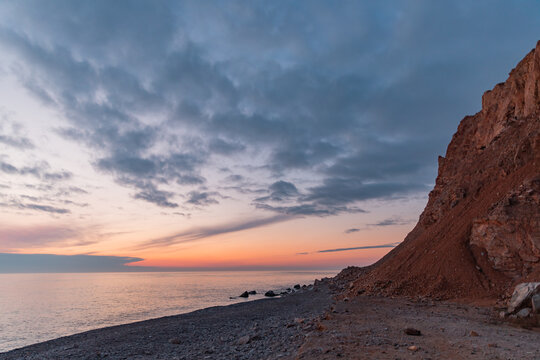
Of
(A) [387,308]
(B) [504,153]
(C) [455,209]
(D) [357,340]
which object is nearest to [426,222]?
(C) [455,209]

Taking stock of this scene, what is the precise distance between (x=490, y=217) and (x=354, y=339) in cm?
2224

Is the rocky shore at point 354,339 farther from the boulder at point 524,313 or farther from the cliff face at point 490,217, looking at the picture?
the cliff face at point 490,217

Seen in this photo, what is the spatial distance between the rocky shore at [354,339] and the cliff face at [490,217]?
4.72 m

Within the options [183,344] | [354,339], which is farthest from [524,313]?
[183,344]

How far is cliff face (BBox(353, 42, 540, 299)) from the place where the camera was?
81.8 feet

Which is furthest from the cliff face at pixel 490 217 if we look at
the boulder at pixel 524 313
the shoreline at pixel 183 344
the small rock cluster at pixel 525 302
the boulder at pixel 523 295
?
the shoreline at pixel 183 344

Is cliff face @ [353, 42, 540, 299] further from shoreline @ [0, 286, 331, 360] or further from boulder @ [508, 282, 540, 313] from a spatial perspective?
shoreline @ [0, 286, 331, 360]

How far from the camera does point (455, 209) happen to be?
3588cm

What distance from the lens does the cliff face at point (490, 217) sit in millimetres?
24938

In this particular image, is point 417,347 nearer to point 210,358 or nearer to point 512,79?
point 210,358

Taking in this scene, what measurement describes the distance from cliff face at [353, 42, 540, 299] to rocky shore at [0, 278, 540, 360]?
4.72 m

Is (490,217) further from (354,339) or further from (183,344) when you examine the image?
(183,344)

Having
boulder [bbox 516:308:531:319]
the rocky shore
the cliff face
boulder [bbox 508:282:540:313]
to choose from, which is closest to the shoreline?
the rocky shore

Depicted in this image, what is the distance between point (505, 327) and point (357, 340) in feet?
28.4
